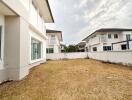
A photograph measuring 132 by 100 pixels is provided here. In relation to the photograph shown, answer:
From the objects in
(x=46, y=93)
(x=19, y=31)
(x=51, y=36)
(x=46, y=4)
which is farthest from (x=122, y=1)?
(x=51, y=36)

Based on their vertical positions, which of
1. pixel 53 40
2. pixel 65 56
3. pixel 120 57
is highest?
pixel 53 40

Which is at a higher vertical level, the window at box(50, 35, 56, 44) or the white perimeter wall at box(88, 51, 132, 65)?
the window at box(50, 35, 56, 44)

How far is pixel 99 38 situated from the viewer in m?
32.6

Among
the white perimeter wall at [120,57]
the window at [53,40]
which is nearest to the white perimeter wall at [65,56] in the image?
the window at [53,40]

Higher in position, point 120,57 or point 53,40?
point 53,40

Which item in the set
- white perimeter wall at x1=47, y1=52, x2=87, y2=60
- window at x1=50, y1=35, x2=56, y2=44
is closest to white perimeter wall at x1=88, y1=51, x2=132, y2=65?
white perimeter wall at x1=47, y1=52, x2=87, y2=60

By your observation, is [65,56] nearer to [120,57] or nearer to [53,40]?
[53,40]

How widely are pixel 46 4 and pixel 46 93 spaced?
33.7 ft

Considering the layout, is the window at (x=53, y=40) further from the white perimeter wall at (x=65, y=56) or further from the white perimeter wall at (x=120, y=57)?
the white perimeter wall at (x=120, y=57)

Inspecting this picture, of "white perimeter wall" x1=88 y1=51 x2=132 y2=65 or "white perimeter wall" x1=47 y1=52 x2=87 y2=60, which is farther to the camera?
"white perimeter wall" x1=47 y1=52 x2=87 y2=60

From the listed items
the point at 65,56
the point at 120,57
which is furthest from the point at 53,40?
the point at 120,57

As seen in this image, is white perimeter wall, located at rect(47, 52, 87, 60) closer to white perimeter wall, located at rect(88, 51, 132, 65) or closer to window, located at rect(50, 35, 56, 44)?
window, located at rect(50, 35, 56, 44)

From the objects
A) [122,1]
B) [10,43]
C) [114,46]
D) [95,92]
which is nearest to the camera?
[95,92]

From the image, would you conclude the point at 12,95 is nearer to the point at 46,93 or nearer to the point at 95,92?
the point at 46,93
